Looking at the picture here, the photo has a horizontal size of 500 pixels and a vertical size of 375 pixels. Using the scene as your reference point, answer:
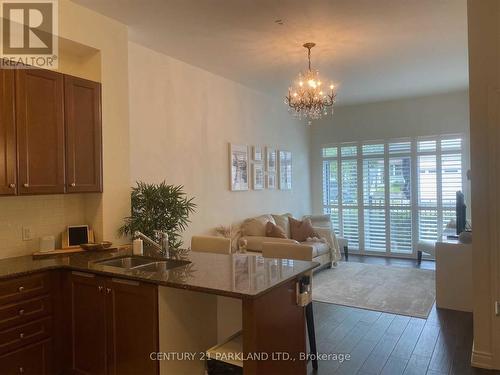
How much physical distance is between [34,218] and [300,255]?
2406 mm

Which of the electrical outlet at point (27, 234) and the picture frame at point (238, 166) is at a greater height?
the picture frame at point (238, 166)

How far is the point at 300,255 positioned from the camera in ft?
10.3

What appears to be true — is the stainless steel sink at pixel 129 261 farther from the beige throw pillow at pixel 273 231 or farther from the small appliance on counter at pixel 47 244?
the beige throw pillow at pixel 273 231

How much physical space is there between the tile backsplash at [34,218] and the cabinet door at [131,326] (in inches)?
47.3

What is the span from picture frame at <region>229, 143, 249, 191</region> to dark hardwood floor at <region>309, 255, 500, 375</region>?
234 centimetres

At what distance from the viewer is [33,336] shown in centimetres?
263

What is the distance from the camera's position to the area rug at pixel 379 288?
4.41 metres

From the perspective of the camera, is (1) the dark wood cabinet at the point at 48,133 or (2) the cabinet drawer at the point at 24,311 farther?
(1) the dark wood cabinet at the point at 48,133

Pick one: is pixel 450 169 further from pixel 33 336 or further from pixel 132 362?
pixel 33 336

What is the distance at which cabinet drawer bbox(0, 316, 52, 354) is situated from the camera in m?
2.47

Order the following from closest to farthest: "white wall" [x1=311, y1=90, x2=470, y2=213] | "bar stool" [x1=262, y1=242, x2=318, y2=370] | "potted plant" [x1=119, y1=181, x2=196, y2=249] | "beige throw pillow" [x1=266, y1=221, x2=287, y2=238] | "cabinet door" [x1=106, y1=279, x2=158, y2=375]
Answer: "cabinet door" [x1=106, y1=279, x2=158, y2=375] → "bar stool" [x1=262, y1=242, x2=318, y2=370] → "potted plant" [x1=119, y1=181, x2=196, y2=249] → "beige throw pillow" [x1=266, y1=221, x2=287, y2=238] → "white wall" [x1=311, y1=90, x2=470, y2=213]

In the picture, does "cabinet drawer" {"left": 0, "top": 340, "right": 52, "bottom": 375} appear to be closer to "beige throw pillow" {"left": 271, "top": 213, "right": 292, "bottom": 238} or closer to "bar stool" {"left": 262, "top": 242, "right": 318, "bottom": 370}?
"bar stool" {"left": 262, "top": 242, "right": 318, "bottom": 370}

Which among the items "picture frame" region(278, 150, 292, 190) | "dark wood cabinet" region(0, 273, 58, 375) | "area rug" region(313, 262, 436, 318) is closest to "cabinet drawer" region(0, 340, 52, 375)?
"dark wood cabinet" region(0, 273, 58, 375)

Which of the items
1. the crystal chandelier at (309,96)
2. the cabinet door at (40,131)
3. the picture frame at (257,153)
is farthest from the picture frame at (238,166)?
the cabinet door at (40,131)
